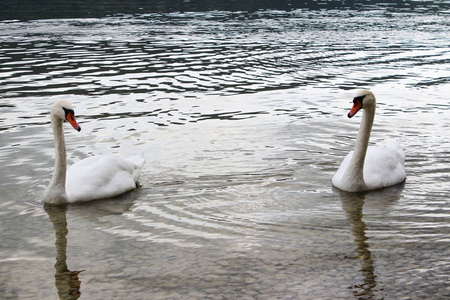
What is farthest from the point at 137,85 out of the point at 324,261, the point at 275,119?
the point at 324,261

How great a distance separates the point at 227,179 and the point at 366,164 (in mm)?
2007

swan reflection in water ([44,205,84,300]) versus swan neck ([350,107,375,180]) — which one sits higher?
swan neck ([350,107,375,180])

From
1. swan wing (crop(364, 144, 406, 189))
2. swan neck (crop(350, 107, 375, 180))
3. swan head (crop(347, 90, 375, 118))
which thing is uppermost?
swan head (crop(347, 90, 375, 118))

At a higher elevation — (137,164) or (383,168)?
(137,164)

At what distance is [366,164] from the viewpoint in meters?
9.74

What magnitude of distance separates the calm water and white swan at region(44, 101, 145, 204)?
19 cm

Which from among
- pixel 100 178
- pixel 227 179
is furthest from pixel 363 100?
pixel 100 178

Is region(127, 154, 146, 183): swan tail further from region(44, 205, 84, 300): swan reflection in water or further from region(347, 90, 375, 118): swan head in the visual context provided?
region(347, 90, 375, 118): swan head

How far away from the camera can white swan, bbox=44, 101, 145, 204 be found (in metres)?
8.89

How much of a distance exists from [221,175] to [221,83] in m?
8.32

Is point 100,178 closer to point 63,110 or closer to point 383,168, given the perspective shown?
point 63,110

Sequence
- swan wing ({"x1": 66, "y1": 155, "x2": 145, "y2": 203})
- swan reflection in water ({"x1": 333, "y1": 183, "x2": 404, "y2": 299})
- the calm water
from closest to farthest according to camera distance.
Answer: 1. swan reflection in water ({"x1": 333, "y1": 183, "x2": 404, "y2": 299})
2. the calm water
3. swan wing ({"x1": 66, "y1": 155, "x2": 145, "y2": 203})

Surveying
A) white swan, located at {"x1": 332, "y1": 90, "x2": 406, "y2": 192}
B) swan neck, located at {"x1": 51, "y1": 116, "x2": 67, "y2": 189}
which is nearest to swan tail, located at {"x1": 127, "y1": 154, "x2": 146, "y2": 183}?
swan neck, located at {"x1": 51, "y1": 116, "x2": 67, "y2": 189}

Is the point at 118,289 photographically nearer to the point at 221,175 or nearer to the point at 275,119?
the point at 221,175
